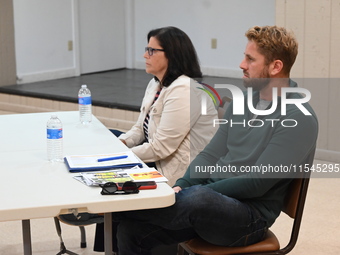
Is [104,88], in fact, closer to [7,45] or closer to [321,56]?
[7,45]

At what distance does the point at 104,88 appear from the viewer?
722 cm

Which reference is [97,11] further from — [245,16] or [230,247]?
[230,247]

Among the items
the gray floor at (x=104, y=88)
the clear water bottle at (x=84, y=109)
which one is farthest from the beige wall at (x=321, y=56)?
the clear water bottle at (x=84, y=109)

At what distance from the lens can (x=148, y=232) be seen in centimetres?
233

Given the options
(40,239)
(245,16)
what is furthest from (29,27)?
(40,239)

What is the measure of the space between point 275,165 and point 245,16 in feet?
17.9

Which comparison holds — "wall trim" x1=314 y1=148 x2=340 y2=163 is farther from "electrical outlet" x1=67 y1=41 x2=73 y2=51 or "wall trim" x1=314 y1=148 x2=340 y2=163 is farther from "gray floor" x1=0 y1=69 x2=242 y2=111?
"electrical outlet" x1=67 y1=41 x2=73 y2=51

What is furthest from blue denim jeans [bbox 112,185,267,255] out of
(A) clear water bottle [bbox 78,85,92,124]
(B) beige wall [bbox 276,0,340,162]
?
(B) beige wall [bbox 276,0,340,162]

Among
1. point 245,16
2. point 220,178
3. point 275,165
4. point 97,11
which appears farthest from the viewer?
point 97,11

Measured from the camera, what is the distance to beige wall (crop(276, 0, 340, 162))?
4832mm

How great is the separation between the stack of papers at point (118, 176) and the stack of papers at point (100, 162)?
54 millimetres

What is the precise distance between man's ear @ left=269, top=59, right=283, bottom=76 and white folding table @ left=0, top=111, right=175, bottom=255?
0.60 metres

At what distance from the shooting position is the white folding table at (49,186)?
212 centimetres

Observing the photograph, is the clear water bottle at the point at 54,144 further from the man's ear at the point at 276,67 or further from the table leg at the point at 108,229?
the man's ear at the point at 276,67
